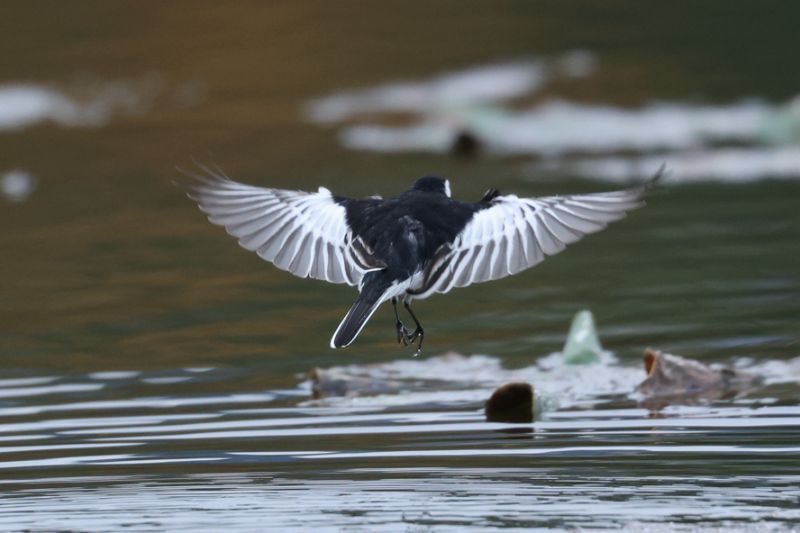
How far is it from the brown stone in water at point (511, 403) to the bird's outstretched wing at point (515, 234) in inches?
19.5

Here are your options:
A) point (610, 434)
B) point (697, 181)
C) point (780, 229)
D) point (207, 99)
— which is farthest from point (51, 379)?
point (207, 99)

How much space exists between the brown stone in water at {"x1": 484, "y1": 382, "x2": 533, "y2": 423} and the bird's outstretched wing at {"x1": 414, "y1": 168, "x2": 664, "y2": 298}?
496 mm

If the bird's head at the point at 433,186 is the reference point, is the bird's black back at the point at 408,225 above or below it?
below

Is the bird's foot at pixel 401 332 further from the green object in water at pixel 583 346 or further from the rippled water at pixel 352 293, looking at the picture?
the green object in water at pixel 583 346

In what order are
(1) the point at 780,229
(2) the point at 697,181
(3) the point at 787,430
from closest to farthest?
(3) the point at 787,430
(1) the point at 780,229
(2) the point at 697,181

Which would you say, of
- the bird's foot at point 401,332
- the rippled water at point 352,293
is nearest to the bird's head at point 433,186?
the bird's foot at point 401,332

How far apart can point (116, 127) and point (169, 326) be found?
860 centimetres

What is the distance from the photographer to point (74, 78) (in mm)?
20141

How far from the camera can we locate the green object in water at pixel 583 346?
829 cm

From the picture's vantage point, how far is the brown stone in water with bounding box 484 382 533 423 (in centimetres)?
707

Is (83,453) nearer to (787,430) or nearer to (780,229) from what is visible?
(787,430)

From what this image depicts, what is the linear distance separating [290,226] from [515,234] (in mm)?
1031

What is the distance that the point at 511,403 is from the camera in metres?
7.14

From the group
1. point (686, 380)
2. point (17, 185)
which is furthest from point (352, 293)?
point (17, 185)
